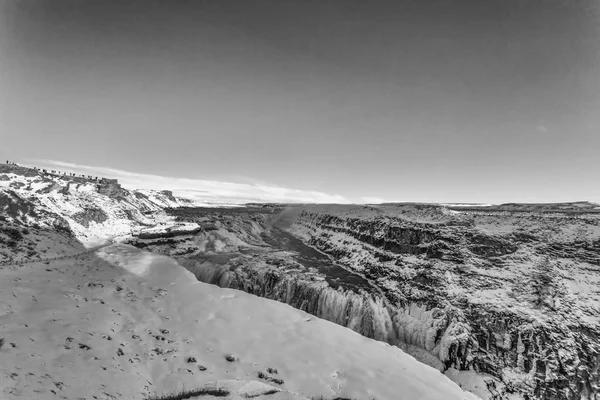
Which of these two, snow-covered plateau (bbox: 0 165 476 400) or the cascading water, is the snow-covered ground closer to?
snow-covered plateau (bbox: 0 165 476 400)

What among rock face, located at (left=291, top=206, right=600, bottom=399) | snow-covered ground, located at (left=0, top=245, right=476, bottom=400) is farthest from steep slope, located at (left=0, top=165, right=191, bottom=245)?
rock face, located at (left=291, top=206, right=600, bottom=399)

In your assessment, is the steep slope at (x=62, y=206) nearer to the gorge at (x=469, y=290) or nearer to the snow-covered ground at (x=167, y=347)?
the gorge at (x=469, y=290)

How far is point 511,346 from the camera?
64.8 ft

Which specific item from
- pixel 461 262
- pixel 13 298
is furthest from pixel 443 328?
pixel 13 298

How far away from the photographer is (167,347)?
13594 mm

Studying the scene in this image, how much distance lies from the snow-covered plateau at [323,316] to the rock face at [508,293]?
0.11 metres

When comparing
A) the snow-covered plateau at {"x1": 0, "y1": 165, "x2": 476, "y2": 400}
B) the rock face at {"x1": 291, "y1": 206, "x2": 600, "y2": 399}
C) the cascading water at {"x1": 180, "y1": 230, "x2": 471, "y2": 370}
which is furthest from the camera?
the cascading water at {"x1": 180, "y1": 230, "x2": 471, "y2": 370}

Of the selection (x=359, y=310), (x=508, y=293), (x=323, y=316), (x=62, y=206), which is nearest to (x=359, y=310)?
(x=359, y=310)

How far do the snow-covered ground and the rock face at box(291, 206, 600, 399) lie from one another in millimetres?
7390

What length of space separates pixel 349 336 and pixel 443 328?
10437 millimetres

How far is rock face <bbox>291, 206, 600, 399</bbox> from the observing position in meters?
18.1

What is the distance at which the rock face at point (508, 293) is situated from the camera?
59.3 feet

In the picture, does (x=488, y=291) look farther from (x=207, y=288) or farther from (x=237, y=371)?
(x=207, y=288)

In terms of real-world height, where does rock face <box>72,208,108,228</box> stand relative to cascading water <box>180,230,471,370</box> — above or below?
above
